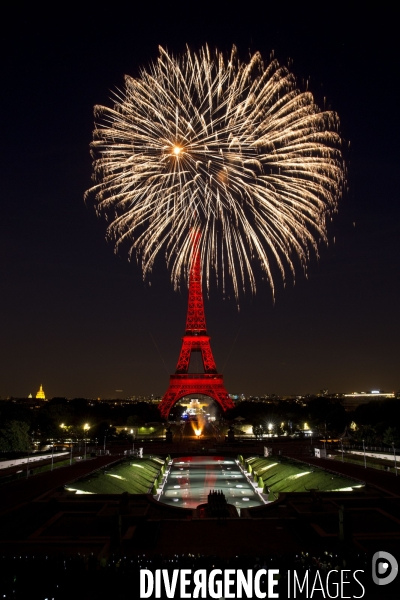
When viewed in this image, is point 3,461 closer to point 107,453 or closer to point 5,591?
point 107,453

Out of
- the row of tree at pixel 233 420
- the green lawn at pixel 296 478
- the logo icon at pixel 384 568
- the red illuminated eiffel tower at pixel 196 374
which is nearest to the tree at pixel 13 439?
the row of tree at pixel 233 420

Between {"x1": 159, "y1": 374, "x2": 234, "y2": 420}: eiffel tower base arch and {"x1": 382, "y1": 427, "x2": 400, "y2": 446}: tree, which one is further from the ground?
{"x1": 159, "y1": 374, "x2": 234, "y2": 420}: eiffel tower base arch

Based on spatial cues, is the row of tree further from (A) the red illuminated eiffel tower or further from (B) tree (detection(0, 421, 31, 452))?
(A) the red illuminated eiffel tower

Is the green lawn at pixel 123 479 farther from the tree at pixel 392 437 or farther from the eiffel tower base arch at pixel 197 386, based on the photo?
the eiffel tower base arch at pixel 197 386

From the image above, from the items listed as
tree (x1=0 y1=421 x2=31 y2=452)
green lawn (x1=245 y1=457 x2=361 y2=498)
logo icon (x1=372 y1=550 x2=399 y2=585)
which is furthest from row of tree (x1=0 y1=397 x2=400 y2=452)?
logo icon (x1=372 y1=550 x2=399 y2=585)

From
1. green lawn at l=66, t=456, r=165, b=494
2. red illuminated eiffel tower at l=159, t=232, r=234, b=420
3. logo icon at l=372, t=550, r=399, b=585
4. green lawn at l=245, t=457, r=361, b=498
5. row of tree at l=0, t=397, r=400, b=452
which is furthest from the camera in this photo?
red illuminated eiffel tower at l=159, t=232, r=234, b=420
